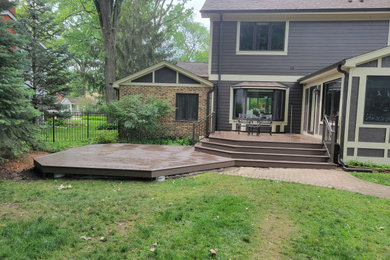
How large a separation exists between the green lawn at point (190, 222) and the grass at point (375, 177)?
1810mm

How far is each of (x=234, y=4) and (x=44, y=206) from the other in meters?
11.1

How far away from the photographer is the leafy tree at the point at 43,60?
9.09m

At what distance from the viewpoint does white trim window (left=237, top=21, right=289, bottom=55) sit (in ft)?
36.3

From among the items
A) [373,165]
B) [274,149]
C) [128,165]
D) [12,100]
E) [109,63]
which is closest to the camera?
[12,100]

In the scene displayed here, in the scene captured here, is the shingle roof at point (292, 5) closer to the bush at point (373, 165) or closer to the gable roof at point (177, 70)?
the gable roof at point (177, 70)

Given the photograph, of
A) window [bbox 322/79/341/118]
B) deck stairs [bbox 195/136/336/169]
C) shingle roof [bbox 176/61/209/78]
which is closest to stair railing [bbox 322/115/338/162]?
deck stairs [bbox 195/136/336/169]

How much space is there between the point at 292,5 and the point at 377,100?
6012 millimetres

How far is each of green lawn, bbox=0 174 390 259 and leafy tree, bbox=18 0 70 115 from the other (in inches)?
211

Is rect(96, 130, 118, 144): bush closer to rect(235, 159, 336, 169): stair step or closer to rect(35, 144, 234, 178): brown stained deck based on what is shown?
rect(35, 144, 234, 178): brown stained deck

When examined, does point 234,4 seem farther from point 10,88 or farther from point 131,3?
point 131,3

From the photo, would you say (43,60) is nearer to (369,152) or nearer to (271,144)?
(271,144)

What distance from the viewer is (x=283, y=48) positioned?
11.1 metres

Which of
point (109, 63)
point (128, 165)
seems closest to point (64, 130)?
point (109, 63)

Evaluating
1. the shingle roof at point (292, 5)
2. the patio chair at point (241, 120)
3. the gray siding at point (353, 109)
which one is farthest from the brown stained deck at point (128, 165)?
the shingle roof at point (292, 5)
